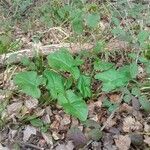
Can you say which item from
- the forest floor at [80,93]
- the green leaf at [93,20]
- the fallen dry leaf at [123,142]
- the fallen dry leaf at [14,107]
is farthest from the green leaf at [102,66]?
the fallen dry leaf at [14,107]

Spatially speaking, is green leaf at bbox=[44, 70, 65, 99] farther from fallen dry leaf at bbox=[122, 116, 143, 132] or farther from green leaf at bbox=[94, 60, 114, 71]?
fallen dry leaf at bbox=[122, 116, 143, 132]

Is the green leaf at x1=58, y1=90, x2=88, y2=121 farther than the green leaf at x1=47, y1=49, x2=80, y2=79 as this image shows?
No

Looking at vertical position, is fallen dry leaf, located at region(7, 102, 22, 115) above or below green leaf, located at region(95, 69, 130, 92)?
below

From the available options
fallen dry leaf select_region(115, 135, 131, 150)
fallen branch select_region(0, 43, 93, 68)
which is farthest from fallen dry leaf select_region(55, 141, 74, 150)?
fallen branch select_region(0, 43, 93, 68)

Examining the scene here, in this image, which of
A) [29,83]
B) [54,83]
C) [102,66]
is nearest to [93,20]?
[102,66]

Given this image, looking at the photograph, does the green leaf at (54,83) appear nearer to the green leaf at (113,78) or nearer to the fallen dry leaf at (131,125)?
the green leaf at (113,78)

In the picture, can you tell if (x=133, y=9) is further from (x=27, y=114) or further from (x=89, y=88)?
(x=27, y=114)
